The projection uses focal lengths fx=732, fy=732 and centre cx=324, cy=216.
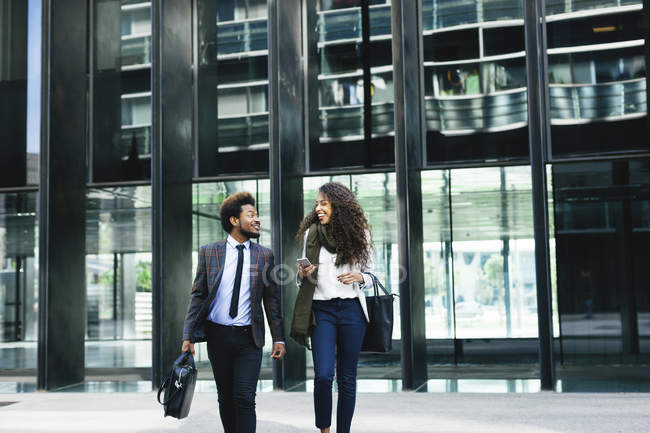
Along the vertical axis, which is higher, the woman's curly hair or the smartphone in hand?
the woman's curly hair

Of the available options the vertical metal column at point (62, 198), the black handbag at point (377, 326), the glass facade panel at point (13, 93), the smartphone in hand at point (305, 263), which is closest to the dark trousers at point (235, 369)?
the smartphone in hand at point (305, 263)

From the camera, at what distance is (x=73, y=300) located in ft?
35.6

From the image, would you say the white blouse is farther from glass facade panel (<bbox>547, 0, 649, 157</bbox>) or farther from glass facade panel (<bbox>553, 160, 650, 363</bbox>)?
glass facade panel (<bbox>553, 160, 650, 363</bbox>)

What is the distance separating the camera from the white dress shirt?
516cm

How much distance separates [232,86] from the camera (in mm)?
12133

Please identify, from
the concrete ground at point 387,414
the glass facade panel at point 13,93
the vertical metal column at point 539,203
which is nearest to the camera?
the concrete ground at point 387,414

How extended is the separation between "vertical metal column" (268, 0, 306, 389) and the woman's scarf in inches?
169

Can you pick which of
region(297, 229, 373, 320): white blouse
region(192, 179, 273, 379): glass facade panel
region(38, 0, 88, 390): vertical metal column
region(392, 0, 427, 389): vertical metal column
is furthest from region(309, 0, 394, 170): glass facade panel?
region(297, 229, 373, 320): white blouse

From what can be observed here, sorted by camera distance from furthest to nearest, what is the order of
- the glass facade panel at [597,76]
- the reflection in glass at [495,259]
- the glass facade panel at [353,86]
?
the reflection in glass at [495,259]
the glass facade panel at [353,86]
the glass facade panel at [597,76]

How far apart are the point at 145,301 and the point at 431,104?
958 centimetres

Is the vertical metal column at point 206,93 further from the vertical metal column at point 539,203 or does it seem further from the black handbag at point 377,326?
the black handbag at point 377,326

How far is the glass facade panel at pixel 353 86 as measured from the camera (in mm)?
11641

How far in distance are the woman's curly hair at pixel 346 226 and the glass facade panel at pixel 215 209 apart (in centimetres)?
674

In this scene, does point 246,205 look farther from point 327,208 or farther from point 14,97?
point 14,97
